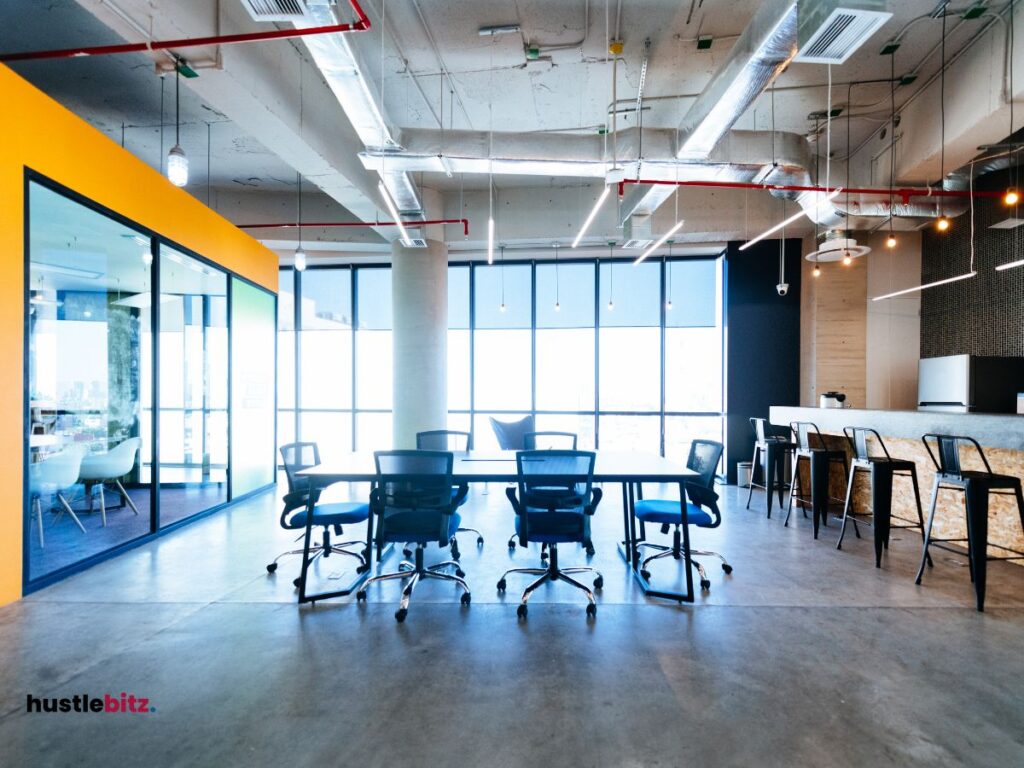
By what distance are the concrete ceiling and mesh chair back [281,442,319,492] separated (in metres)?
2.78

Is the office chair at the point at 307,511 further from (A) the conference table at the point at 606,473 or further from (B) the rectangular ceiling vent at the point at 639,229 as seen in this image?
(B) the rectangular ceiling vent at the point at 639,229

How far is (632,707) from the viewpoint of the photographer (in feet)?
7.13

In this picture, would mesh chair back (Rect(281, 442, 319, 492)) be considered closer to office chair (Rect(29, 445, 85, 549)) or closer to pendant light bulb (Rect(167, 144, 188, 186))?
office chair (Rect(29, 445, 85, 549))

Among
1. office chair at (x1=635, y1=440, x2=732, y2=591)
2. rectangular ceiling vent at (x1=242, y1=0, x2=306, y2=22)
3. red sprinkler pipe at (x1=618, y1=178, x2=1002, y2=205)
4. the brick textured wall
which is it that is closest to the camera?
rectangular ceiling vent at (x1=242, y1=0, x2=306, y2=22)

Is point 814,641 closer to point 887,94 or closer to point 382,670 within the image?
point 382,670

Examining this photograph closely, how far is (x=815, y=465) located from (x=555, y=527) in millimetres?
3408

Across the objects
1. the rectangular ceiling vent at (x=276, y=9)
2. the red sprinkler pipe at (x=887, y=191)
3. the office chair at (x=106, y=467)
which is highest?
the red sprinkler pipe at (x=887, y=191)

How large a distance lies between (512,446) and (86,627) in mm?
4458

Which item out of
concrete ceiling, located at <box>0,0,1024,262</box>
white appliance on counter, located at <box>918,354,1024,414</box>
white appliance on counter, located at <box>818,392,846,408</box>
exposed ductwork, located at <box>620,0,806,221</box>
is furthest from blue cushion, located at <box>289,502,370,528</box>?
white appliance on counter, located at <box>918,354,1024,414</box>

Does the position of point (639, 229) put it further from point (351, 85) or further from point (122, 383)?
point (122, 383)

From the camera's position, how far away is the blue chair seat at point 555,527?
3203 mm

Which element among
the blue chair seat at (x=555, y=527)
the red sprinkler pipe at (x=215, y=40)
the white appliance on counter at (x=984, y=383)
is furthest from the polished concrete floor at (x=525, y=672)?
the red sprinkler pipe at (x=215, y=40)

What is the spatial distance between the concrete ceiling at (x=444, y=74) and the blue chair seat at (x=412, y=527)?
3.21 m

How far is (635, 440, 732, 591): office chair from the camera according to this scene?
350cm
